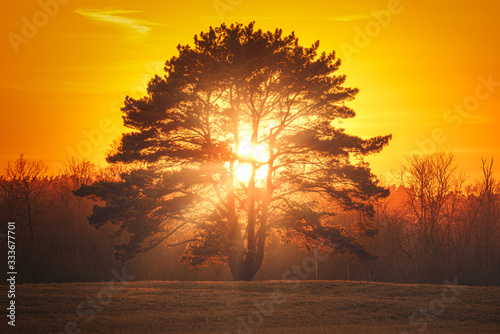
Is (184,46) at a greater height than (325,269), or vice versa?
(184,46)

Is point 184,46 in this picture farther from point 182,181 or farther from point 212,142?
point 182,181

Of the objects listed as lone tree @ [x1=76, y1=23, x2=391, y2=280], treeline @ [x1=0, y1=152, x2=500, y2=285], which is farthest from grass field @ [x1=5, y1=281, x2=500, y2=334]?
treeline @ [x1=0, y1=152, x2=500, y2=285]

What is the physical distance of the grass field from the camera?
62.1 feet

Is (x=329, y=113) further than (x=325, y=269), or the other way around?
(x=325, y=269)

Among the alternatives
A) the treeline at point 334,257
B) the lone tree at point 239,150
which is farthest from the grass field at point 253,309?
the treeline at point 334,257

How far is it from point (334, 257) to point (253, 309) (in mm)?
22308

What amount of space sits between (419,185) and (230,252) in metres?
26.6

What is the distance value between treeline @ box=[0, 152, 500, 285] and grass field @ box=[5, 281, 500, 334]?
Answer: 52.3 ft

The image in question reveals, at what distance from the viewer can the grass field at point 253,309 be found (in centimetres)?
1894

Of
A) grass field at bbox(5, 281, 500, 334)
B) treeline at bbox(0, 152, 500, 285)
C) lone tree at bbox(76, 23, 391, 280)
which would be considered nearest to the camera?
grass field at bbox(5, 281, 500, 334)

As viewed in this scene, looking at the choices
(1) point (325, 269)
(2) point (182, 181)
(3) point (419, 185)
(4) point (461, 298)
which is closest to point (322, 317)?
(4) point (461, 298)

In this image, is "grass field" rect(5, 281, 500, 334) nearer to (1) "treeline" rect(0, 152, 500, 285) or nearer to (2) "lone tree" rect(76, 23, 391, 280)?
(2) "lone tree" rect(76, 23, 391, 280)

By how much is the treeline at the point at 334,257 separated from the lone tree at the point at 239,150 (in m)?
10.7

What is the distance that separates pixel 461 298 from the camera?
2438cm
